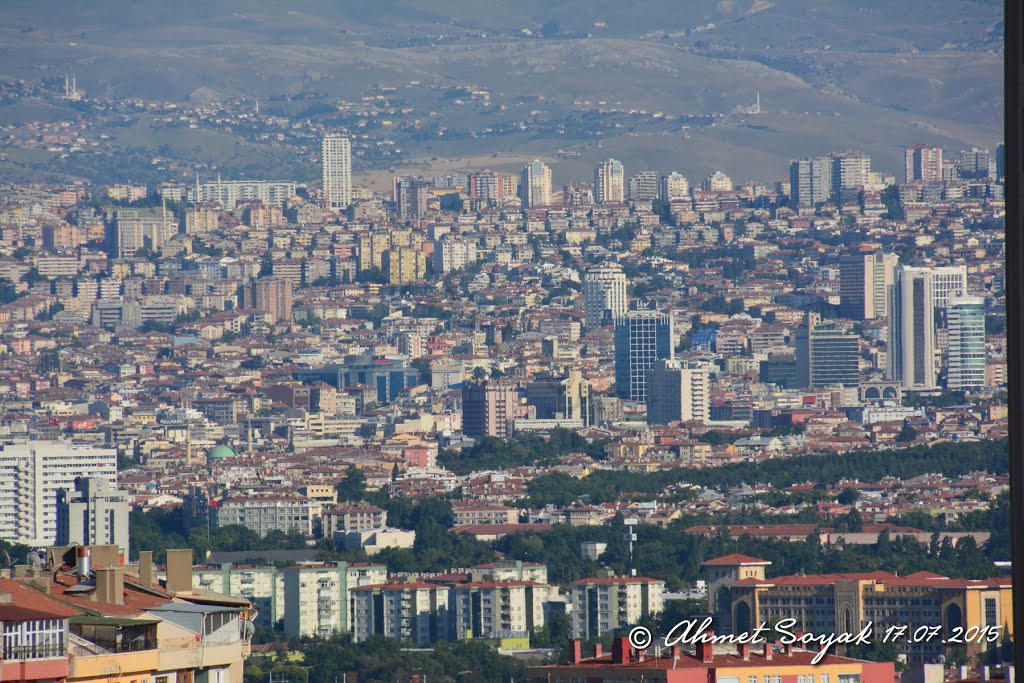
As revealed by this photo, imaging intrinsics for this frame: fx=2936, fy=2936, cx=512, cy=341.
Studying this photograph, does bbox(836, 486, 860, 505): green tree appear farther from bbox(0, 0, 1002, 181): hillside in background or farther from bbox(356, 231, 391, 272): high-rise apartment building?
bbox(0, 0, 1002, 181): hillside in background

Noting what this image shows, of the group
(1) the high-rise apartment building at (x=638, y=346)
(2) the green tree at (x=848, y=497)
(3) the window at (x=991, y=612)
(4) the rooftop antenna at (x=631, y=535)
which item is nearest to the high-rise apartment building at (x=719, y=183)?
(1) the high-rise apartment building at (x=638, y=346)

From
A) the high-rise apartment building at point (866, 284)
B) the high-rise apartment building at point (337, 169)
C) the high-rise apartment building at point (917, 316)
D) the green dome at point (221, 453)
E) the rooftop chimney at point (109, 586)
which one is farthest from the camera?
the high-rise apartment building at point (337, 169)

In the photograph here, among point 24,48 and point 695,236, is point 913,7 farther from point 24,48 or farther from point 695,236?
point 24,48

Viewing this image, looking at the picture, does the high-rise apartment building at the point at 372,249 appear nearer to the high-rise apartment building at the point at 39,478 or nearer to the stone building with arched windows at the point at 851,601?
the high-rise apartment building at the point at 39,478

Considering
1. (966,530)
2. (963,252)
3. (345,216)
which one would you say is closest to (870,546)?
(966,530)

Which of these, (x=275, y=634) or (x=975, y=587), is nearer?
(x=975, y=587)

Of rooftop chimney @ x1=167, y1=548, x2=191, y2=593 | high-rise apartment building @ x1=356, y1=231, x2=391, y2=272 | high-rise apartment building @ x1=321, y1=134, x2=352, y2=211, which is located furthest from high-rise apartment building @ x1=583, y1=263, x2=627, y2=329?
rooftop chimney @ x1=167, y1=548, x2=191, y2=593
